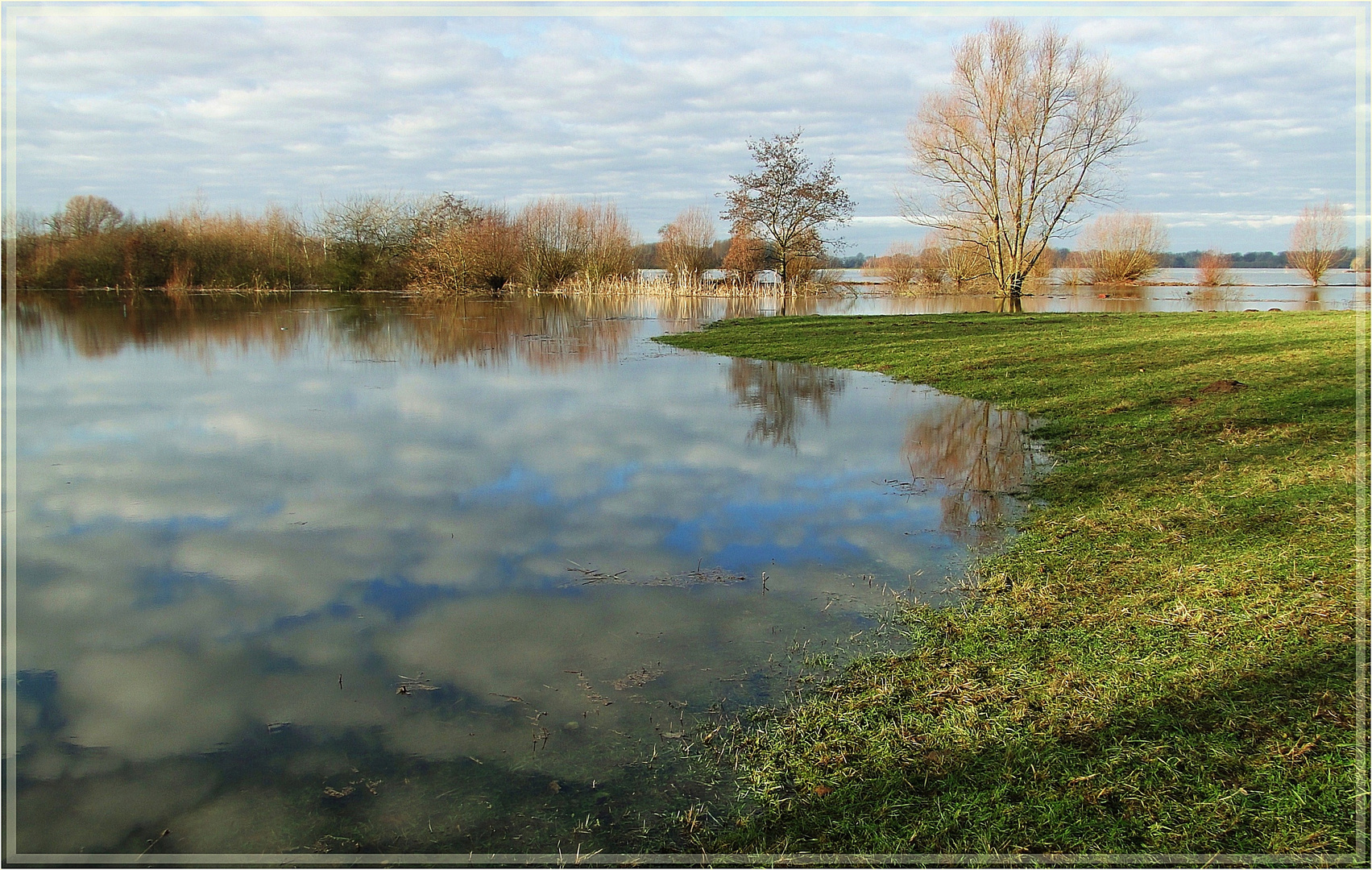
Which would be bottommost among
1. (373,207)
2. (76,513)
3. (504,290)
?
(76,513)

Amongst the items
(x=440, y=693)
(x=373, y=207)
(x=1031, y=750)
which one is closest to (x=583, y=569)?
(x=440, y=693)

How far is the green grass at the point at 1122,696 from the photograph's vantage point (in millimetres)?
2299

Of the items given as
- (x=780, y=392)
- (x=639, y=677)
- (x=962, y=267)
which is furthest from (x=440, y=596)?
(x=962, y=267)

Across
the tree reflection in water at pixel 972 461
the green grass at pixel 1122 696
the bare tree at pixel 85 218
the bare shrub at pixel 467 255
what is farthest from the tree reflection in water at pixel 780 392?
the bare tree at pixel 85 218

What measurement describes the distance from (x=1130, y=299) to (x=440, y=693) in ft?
98.4

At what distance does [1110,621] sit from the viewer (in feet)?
11.5

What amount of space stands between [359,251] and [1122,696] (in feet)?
139

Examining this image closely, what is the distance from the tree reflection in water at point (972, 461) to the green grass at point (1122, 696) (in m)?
0.27

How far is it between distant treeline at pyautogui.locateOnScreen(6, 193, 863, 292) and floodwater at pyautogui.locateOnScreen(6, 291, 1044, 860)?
28.5 metres

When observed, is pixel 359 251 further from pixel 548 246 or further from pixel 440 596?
pixel 440 596

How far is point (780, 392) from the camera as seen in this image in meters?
10.4

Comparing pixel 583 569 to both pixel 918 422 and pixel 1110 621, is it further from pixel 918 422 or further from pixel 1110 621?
pixel 918 422

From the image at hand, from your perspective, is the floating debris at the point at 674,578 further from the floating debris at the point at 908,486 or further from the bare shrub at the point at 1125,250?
the bare shrub at the point at 1125,250

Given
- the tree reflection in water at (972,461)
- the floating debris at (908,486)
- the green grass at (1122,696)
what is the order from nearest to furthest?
the green grass at (1122,696) → the tree reflection in water at (972,461) → the floating debris at (908,486)
